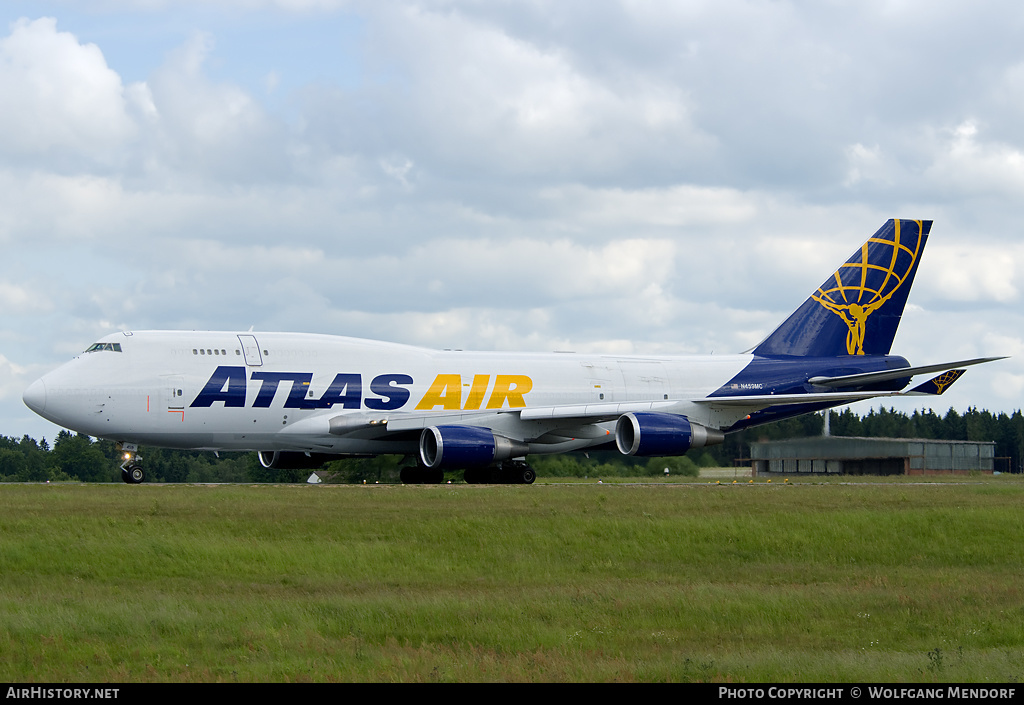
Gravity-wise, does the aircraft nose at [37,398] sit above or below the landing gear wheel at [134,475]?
above

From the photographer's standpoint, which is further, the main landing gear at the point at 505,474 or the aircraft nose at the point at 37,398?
the main landing gear at the point at 505,474

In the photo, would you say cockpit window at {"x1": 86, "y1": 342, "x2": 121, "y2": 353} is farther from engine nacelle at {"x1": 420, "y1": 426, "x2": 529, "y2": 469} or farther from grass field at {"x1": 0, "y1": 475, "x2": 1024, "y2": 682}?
engine nacelle at {"x1": 420, "y1": 426, "x2": 529, "y2": 469}

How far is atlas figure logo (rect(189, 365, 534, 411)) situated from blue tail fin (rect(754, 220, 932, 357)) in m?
11.8

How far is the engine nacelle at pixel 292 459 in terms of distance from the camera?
39.3 meters

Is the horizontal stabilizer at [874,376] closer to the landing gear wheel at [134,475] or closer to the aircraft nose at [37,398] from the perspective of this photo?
the landing gear wheel at [134,475]

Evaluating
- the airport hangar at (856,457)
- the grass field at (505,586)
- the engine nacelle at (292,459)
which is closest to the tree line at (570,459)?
the airport hangar at (856,457)

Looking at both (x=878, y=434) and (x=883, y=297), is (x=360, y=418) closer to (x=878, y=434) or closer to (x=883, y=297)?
(x=883, y=297)

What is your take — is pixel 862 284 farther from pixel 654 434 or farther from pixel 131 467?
pixel 131 467

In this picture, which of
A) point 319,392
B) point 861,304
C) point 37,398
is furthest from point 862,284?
point 37,398

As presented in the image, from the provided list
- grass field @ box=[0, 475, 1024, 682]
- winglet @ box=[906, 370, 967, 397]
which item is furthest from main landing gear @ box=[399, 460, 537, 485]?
winglet @ box=[906, 370, 967, 397]

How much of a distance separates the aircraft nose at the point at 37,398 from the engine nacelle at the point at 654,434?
1758 cm

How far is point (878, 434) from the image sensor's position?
7869 cm

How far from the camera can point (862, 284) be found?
153ft
